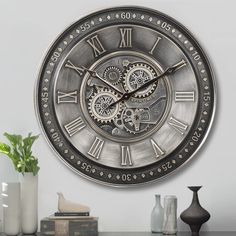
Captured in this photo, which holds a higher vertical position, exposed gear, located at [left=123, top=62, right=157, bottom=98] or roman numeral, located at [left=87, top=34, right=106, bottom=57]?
roman numeral, located at [left=87, top=34, right=106, bottom=57]

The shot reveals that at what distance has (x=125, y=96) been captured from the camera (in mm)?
3441

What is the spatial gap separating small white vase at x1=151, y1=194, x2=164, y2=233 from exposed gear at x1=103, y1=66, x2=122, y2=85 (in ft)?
2.00

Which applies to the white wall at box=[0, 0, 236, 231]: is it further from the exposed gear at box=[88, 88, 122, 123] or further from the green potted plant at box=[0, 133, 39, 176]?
the exposed gear at box=[88, 88, 122, 123]

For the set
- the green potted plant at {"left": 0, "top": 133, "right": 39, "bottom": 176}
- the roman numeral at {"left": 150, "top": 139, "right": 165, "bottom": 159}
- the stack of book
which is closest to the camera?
the stack of book

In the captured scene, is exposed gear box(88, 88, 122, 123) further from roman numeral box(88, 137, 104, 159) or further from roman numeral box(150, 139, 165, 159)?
roman numeral box(150, 139, 165, 159)

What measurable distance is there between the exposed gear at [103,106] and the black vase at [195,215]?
547 millimetres

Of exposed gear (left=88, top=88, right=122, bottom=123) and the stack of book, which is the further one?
exposed gear (left=88, top=88, right=122, bottom=123)

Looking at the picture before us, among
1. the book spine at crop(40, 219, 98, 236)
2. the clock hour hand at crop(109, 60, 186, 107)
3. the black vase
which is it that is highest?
the clock hour hand at crop(109, 60, 186, 107)

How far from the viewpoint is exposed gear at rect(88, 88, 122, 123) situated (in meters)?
3.44

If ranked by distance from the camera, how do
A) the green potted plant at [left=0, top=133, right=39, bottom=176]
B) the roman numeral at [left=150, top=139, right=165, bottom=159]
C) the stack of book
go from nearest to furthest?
the stack of book, the green potted plant at [left=0, top=133, right=39, bottom=176], the roman numeral at [left=150, top=139, right=165, bottom=159]

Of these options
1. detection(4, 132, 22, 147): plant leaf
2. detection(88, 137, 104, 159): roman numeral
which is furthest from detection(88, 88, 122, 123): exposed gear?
detection(4, 132, 22, 147): plant leaf

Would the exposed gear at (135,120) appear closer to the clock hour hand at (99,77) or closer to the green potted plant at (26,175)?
the clock hour hand at (99,77)

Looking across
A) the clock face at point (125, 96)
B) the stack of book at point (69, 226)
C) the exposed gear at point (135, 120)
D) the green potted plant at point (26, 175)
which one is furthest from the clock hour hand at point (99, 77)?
the stack of book at point (69, 226)

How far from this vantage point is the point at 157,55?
3467 millimetres
